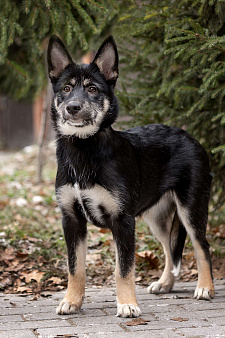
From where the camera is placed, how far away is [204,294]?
418 centimetres

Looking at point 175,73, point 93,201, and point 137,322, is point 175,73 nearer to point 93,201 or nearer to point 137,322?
point 93,201

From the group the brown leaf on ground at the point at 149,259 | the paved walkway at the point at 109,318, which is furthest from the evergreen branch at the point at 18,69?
the paved walkway at the point at 109,318

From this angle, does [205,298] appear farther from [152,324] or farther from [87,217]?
[87,217]

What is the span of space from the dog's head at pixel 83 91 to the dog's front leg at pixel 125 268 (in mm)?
816

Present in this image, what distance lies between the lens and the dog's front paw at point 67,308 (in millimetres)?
3732

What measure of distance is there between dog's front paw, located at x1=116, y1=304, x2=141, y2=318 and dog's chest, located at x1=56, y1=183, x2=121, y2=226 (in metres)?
0.67


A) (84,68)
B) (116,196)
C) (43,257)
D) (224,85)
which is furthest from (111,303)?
(224,85)

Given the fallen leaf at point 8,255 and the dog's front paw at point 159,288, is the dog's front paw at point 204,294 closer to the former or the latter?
the dog's front paw at point 159,288

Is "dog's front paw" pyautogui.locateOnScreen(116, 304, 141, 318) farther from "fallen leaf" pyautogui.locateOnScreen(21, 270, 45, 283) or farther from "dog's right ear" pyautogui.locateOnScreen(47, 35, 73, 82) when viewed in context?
"dog's right ear" pyautogui.locateOnScreen(47, 35, 73, 82)

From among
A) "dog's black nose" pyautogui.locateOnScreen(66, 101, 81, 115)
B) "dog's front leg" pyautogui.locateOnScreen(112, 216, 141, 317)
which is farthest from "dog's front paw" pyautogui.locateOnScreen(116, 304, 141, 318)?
"dog's black nose" pyautogui.locateOnScreen(66, 101, 81, 115)

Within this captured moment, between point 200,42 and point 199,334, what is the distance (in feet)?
8.29

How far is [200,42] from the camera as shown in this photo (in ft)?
14.0

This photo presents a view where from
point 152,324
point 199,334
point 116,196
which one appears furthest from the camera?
point 116,196

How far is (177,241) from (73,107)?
5.95 feet
